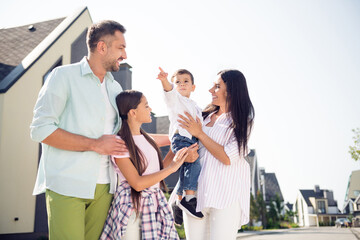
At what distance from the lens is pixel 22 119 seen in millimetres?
11523

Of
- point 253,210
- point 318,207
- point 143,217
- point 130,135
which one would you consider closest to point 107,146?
point 130,135

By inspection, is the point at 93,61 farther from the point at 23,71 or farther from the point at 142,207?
the point at 23,71

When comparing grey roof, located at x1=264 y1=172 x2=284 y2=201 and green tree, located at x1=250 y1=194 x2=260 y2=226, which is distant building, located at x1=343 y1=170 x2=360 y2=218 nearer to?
grey roof, located at x1=264 y1=172 x2=284 y2=201

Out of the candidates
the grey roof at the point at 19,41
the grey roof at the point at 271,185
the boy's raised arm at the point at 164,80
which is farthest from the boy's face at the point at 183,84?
the grey roof at the point at 271,185

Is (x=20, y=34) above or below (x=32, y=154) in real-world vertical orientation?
above

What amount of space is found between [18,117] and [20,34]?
5207mm

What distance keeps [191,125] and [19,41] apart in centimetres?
1324

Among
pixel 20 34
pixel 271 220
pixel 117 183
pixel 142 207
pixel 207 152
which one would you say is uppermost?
pixel 20 34

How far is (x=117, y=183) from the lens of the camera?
2871 millimetres

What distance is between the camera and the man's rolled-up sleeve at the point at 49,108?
7.97 ft

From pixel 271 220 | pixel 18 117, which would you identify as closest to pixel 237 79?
pixel 18 117

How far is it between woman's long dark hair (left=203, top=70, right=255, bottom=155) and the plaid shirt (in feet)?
2.96

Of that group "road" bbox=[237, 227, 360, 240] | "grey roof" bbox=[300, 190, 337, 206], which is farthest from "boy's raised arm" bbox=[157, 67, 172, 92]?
"grey roof" bbox=[300, 190, 337, 206]

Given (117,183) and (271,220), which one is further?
(271,220)
